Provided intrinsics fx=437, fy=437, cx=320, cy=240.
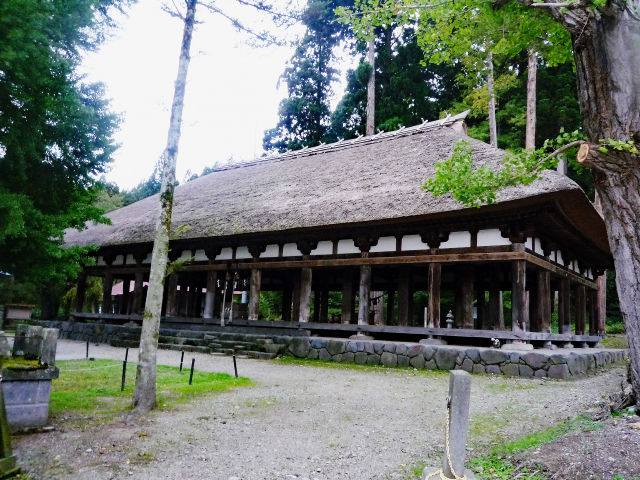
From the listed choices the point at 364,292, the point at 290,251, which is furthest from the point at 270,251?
the point at 364,292

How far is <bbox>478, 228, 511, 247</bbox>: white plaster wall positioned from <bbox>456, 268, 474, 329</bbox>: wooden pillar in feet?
5.65

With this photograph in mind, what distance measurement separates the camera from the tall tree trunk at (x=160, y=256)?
550cm

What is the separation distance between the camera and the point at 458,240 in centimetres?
1032

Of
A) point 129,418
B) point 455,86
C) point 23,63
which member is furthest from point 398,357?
point 455,86

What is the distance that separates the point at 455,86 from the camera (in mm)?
24156

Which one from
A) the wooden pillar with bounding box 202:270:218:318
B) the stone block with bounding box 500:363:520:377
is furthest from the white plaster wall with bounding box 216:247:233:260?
the stone block with bounding box 500:363:520:377

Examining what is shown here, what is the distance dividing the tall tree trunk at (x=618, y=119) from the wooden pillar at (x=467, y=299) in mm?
6827

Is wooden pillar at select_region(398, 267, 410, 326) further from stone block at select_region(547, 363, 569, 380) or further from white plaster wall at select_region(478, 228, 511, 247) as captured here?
stone block at select_region(547, 363, 569, 380)

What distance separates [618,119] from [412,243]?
272 inches

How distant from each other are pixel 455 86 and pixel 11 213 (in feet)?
74.4

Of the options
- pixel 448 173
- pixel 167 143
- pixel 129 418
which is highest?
pixel 167 143

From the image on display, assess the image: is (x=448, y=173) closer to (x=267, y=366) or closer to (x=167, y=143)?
(x=167, y=143)

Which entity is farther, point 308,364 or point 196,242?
point 196,242

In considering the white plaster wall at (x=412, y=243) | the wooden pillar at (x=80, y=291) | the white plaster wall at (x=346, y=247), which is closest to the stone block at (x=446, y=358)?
the white plaster wall at (x=412, y=243)
